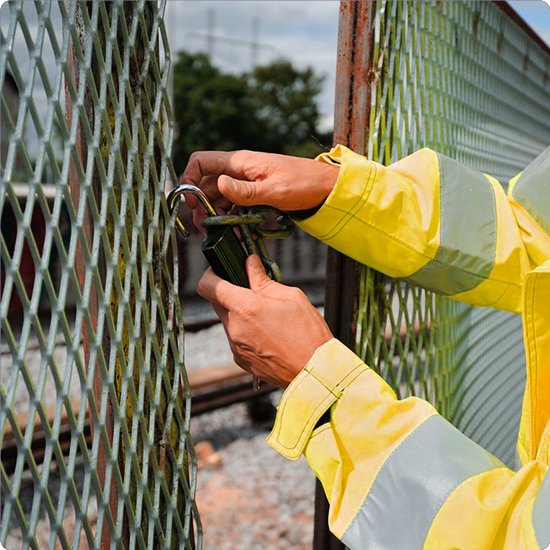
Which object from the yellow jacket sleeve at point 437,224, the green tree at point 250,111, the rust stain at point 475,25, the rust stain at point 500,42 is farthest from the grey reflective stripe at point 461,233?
the green tree at point 250,111

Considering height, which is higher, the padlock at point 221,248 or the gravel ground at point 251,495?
the padlock at point 221,248

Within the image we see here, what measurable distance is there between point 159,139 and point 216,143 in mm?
34788

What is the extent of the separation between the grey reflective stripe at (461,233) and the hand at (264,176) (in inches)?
14.7

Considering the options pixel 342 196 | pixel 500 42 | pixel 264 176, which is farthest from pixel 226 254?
pixel 500 42

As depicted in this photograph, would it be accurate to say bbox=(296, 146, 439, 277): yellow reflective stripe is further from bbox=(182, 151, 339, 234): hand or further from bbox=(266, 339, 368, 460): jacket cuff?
bbox=(266, 339, 368, 460): jacket cuff

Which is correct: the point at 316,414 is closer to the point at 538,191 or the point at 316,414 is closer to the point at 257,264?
the point at 257,264

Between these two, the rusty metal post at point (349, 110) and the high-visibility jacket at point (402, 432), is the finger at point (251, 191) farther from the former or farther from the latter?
the rusty metal post at point (349, 110)

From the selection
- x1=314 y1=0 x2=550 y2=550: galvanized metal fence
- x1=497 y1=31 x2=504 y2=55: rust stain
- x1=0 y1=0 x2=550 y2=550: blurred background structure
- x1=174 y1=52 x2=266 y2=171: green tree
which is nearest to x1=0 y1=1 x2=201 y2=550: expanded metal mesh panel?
x1=0 y1=0 x2=550 y2=550: blurred background structure

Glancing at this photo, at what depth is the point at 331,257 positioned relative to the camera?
75.1 inches

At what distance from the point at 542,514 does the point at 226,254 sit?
759 millimetres

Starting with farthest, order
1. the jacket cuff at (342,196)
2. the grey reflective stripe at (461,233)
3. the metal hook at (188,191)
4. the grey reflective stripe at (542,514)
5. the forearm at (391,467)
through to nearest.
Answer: the grey reflective stripe at (461,233) < the jacket cuff at (342,196) < the metal hook at (188,191) < the forearm at (391,467) < the grey reflective stripe at (542,514)

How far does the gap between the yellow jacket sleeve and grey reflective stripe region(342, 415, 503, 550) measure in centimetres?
56

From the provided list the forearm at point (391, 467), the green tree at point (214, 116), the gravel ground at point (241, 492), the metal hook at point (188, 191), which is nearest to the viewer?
the forearm at point (391, 467)

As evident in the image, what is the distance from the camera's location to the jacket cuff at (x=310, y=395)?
4.35 ft
